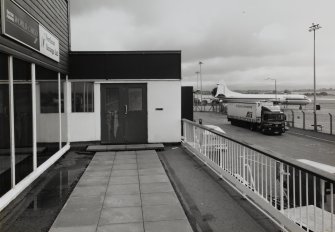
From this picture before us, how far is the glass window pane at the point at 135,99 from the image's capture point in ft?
46.5

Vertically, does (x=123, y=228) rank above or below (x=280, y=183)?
below

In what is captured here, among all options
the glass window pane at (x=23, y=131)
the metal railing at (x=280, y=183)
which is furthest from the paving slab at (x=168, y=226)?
the glass window pane at (x=23, y=131)

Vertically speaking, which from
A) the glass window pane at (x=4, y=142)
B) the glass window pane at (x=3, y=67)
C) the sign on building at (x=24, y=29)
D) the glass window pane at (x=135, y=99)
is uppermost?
the sign on building at (x=24, y=29)

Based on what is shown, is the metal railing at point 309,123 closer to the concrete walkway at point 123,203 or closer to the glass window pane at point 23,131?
the concrete walkway at point 123,203

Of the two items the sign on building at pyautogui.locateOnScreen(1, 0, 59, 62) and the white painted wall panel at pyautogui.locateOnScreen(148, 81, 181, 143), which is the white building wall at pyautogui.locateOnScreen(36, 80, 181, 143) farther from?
the sign on building at pyautogui.locateOnScreen(1, 0, 59, 62)

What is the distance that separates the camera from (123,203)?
6.57 meters

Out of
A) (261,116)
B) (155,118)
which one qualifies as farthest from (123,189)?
(261,116)

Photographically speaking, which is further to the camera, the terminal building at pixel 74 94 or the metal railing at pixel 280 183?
the terminal building at pixel 74 94

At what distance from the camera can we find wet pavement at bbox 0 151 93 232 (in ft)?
18.5

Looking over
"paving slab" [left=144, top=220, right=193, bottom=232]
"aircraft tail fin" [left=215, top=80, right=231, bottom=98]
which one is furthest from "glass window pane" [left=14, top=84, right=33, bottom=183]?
"aircraft tail fin" [left=215, top=80, right=231, bottom=98]

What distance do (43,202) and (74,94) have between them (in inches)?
306

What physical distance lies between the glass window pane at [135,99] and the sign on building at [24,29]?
423 centimetres

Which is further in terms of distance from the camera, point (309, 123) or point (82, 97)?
point (309, 123)

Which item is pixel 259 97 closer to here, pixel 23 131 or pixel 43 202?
pixel 23 131
